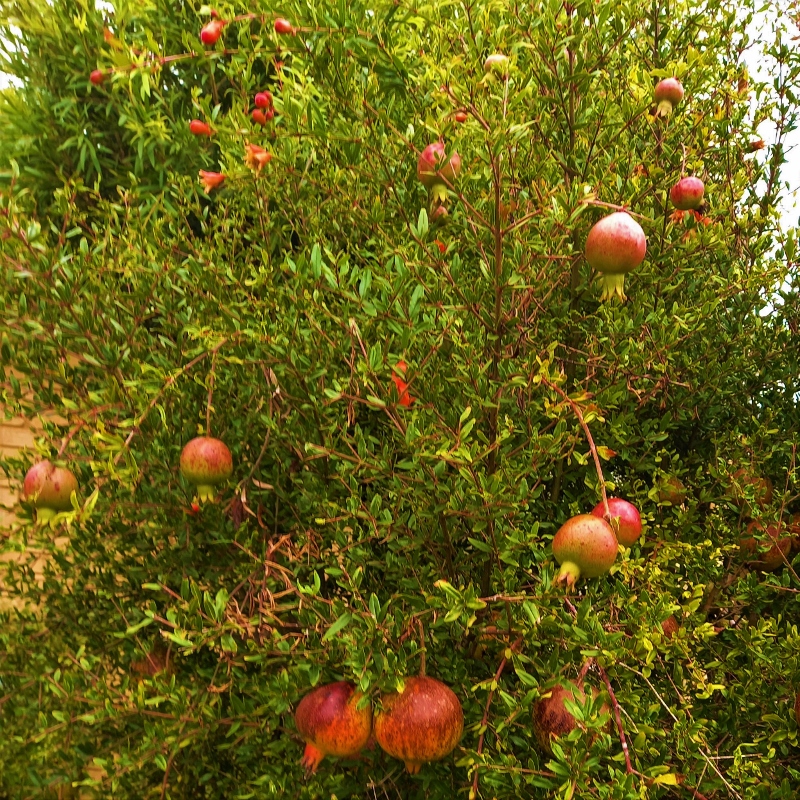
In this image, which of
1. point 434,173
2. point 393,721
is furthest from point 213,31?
point 393,721

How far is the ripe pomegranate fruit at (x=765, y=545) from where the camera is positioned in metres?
1.53

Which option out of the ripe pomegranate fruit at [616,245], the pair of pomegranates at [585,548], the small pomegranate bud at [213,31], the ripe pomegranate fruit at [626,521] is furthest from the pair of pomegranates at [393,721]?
the small pomegranate bud at [213,31]

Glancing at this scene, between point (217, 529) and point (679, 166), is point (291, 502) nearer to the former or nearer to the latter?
point (217, 529)

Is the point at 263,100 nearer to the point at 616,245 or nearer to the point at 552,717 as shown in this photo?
the point at 616,245

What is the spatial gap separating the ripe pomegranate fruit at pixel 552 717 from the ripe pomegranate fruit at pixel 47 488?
94 centimetres

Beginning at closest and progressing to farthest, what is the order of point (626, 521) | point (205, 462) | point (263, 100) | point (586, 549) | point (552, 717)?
point (586, 549), point (552, 717), point (626, 521), point (205, 462), point (263, 100)

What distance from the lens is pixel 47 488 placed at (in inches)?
53.2

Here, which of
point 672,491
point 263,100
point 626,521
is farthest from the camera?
point 263,100

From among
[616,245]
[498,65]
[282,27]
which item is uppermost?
[282,27]

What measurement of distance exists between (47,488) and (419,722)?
2.72ft

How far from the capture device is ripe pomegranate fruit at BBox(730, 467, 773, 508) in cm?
150

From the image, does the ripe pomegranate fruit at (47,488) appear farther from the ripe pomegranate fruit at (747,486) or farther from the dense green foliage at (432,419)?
the ripe pomegranate fruit at (747,486)

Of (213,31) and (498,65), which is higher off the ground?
(213,31)

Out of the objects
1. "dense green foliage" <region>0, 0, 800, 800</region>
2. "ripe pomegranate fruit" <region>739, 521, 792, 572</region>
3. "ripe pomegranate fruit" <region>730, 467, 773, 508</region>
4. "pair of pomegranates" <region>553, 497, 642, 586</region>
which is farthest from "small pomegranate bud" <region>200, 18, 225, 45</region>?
"ripe pomegranate fruit" <region>739, 521, 792, 572</region>
